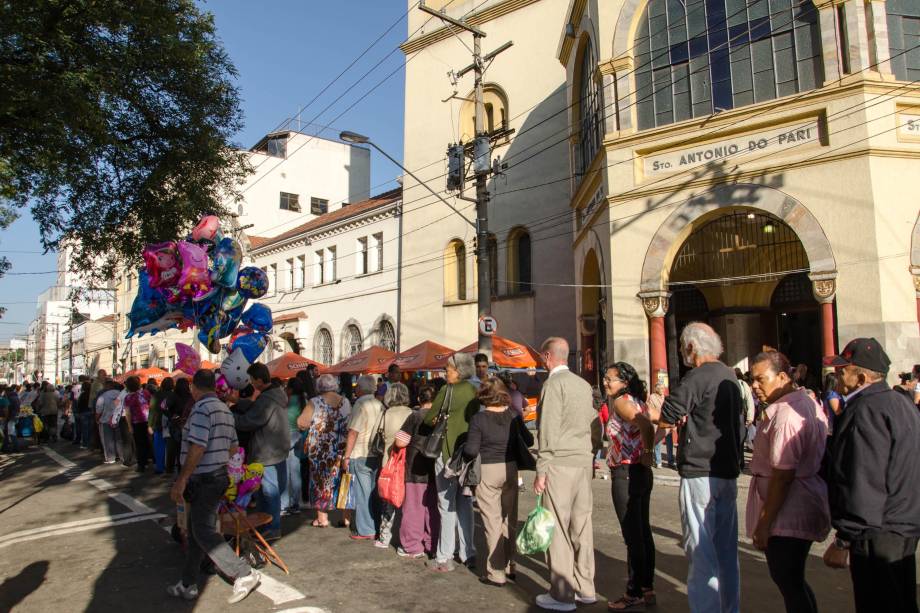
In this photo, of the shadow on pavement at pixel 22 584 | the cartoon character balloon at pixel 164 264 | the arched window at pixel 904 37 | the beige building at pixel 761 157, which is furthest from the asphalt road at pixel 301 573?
the arched window at pixel 904 37

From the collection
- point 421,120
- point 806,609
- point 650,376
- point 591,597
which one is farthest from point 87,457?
point 421,120

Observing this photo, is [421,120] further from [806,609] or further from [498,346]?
[806,609]

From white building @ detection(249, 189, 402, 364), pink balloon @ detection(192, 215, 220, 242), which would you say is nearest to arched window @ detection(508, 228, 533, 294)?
white building @ detection(249, 189, 402, 364)

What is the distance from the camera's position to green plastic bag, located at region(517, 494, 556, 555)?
4.77 metres

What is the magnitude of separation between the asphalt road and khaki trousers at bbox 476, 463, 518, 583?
0.21 metres

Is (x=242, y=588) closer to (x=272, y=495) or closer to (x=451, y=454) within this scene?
(x=272, y=495)

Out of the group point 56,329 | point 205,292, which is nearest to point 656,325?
point 205,292

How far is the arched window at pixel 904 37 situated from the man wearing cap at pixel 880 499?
12.7m

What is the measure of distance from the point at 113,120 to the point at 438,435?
943cm

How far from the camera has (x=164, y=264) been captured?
28.7ft

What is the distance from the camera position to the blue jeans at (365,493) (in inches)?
285

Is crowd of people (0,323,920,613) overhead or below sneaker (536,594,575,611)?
overhead

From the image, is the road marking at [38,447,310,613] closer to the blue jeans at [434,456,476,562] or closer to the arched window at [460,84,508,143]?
the blue jeans at [434,456,476,562]

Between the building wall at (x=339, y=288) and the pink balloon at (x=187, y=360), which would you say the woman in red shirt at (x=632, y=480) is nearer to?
the pink balloon at (x=187, y=360)
